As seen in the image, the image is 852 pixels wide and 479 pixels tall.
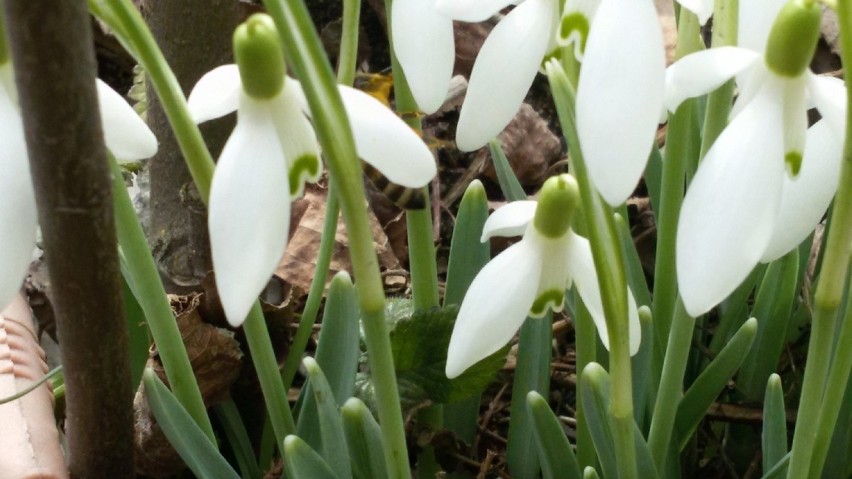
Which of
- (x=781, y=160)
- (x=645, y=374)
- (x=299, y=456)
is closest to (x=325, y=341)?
(x=299, y=456)

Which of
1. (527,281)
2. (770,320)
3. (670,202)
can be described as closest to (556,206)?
(527,281)

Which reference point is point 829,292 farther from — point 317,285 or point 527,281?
point 317,285

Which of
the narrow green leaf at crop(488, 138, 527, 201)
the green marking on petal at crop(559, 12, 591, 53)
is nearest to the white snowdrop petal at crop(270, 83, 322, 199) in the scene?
the green marking on petal at crop(559, 12, 591, 53)

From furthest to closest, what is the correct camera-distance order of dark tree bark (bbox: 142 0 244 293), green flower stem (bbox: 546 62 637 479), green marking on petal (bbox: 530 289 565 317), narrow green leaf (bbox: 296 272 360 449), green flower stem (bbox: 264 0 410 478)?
dark tree bark (bbox: 142 0 244 293) → narrow green leaf (bbox: 296 272 360 449) → green marking on petal (bbox: 530 289 565 317) → green flower stem (bbox: 546 62 637 479) → green flower stem (bbox: 264 0 410 478)

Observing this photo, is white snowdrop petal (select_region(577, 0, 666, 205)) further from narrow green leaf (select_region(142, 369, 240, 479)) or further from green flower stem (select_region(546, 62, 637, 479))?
narrow green leaf (select_region(142, 369, 240, 479))

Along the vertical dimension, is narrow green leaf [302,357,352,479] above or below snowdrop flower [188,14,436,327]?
below

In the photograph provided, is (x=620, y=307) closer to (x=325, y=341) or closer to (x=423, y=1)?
(x=423, y=1)
